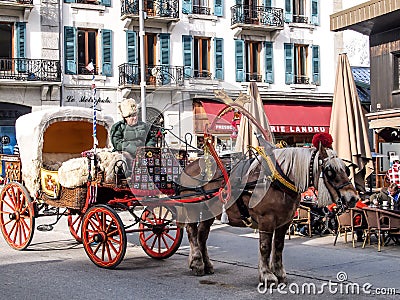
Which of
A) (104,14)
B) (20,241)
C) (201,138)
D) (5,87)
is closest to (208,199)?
(201,138)

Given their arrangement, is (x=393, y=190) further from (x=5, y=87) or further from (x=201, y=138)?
(x=5, y=87)

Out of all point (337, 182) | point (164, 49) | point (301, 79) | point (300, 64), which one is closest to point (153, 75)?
point (164, 49)

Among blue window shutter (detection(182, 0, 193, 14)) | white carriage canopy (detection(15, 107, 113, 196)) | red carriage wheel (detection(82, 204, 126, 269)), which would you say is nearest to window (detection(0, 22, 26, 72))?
blue window shutter (detection(182, 0, 193, 14))

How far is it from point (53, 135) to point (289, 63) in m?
20.6

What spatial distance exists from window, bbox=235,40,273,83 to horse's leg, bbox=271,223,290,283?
21.9m

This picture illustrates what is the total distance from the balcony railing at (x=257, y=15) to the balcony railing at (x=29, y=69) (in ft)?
29.2

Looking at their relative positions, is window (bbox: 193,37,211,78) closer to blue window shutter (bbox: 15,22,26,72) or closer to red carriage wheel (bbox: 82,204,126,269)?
A: blue window shutter (bbox: 15,22,26,72)

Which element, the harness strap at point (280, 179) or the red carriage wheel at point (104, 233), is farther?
the red carriage wheel at point (104, 233)

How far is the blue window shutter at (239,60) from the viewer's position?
2902 cm

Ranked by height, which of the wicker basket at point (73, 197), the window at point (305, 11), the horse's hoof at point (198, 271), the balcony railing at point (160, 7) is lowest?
the horse's hoof at point (198, 271)

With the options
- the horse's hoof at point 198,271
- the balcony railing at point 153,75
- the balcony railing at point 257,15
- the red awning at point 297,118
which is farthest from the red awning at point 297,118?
the horse's hoof at point 198,271

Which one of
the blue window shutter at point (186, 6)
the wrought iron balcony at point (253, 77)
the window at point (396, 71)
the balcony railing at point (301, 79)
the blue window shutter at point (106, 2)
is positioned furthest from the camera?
the balcony railing at point (301, 79)

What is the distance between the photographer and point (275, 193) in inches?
287

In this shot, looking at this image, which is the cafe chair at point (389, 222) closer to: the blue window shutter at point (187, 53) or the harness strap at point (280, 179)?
the harness strap at point (280, 179)
